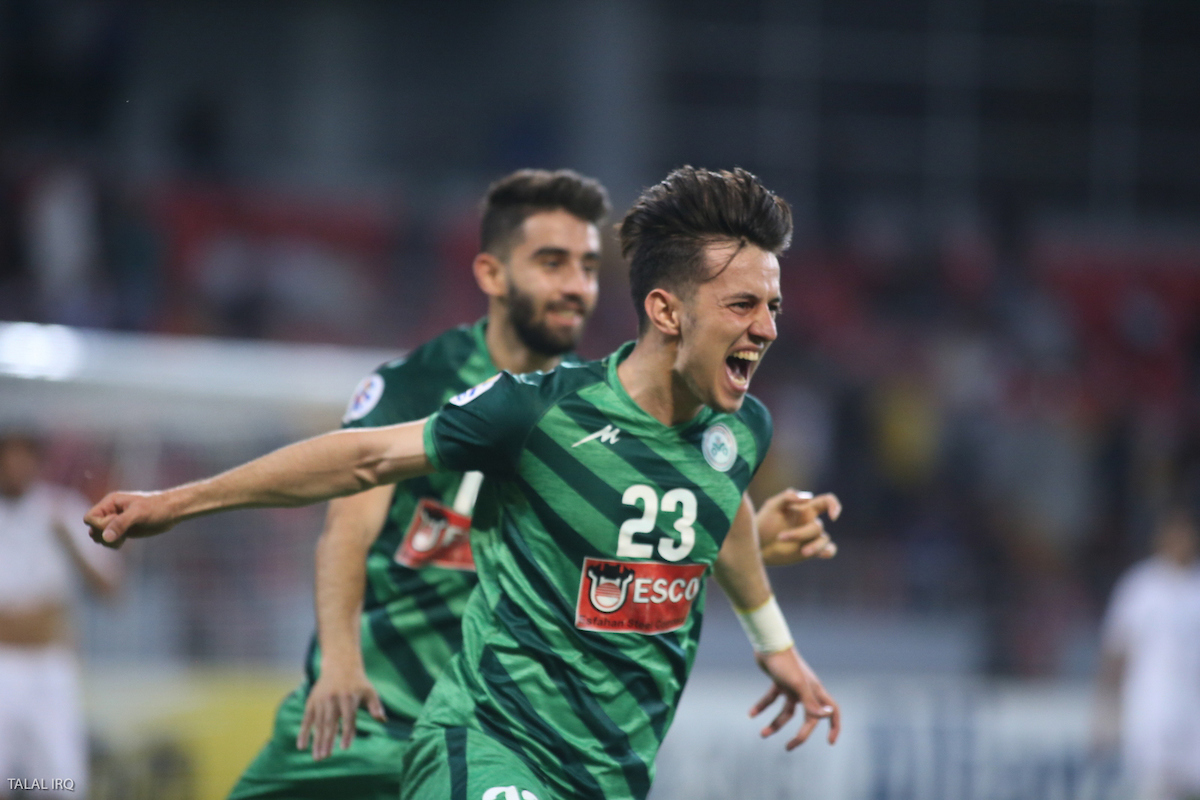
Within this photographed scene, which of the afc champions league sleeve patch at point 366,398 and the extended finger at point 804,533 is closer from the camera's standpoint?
the extended finger at point 804,533

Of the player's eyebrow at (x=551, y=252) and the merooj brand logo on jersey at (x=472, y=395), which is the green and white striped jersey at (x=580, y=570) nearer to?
the merooj brand logo on jersey at (x=472, y=395)

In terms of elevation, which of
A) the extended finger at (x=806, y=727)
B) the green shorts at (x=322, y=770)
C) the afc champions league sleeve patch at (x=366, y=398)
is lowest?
the green shorts at (x=322, y=770)

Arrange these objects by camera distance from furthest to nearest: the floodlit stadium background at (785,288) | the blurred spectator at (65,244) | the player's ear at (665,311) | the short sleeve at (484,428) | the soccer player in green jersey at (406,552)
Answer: the blurred spectator at (65,244) < the floodlit stadium background at (785,288) < the soccer player in green jersey at (406,552) < the player's ear at (665,311) < the short sleeve at (484,428)

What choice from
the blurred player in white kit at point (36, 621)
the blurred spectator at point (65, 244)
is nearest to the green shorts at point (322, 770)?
the blurred player in white kit at point (36, 621)

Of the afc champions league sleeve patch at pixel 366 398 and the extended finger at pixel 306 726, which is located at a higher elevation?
the afc champions league sleeve patch at pixel 366 398

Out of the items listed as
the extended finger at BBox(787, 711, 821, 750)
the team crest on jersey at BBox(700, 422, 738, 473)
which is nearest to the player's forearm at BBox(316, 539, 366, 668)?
the team crest on jersey at BBox(700, 422, 738, 473)

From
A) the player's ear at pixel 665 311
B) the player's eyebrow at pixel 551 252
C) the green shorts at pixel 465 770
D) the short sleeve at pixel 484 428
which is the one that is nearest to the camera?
the green shorts at pixel 465 770

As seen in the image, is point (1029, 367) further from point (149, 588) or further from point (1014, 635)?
point (149, 588)

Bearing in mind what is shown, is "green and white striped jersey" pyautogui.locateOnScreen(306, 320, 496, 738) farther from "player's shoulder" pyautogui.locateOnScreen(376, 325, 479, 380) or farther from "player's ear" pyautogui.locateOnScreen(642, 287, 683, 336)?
"player's ear" pyautogui.locateOnScreen(642, 287, 683, 336)

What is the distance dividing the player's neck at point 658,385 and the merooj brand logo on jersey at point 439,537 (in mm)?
896

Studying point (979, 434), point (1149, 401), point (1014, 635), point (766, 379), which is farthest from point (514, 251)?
point (1149, 401)

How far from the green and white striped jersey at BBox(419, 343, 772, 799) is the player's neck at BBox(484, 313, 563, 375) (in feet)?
2.89

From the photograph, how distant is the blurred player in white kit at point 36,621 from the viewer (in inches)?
277

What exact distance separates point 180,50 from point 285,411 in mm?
9242
